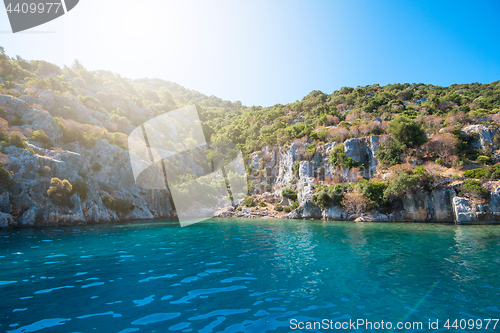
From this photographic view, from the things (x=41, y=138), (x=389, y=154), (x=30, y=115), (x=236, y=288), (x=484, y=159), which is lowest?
(x=236, y=288)

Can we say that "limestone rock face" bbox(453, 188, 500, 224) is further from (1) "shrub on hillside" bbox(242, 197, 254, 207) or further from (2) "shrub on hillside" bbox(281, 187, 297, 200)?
(1) "shrub on hillside" bbox(242, 197, 254, 207)

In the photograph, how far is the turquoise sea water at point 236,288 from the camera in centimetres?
481

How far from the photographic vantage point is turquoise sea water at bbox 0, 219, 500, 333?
15.8ft

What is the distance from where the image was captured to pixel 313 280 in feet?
24.4

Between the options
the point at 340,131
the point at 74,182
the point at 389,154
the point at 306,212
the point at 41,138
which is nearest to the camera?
the point at 74,182

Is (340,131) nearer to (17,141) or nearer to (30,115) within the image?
(17,141)

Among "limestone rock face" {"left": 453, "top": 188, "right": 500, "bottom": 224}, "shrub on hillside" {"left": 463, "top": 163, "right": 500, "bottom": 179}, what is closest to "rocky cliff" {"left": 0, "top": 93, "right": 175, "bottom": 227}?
"limestone rock face" {"left": 453, "top": 188, "right": 500, "bottom": 224}

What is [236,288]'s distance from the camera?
6.62 metres

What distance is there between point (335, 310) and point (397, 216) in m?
29.2

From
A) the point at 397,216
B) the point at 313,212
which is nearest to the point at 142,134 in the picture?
the point at 313,212

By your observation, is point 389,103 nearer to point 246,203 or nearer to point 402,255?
point 246,203

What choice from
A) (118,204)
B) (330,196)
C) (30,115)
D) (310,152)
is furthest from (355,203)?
(30,115)

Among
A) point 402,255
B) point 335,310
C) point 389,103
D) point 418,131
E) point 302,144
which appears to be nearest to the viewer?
point 335,310

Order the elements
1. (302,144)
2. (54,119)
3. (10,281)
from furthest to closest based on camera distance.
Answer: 1. (302,144)
2. (54,119)
3. (10,281)
